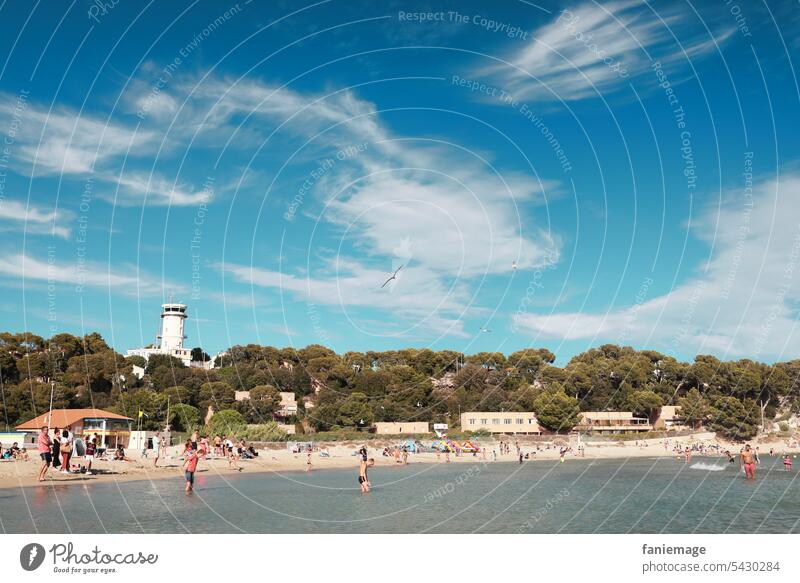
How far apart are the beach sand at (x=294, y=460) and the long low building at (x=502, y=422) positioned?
3.81 metres

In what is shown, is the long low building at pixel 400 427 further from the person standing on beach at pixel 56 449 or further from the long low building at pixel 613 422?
the person standing on beach at pixel 56 449

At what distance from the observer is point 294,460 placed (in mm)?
60125

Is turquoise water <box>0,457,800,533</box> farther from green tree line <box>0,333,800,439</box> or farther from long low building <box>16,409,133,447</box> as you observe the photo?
green tree line <box>0,333,800,439</box>

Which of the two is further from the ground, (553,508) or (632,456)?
(553,508)

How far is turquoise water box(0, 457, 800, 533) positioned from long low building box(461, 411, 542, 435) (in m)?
56.3

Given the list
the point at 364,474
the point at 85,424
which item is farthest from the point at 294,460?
the point at 364,474

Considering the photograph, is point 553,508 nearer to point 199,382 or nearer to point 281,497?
point 281,497

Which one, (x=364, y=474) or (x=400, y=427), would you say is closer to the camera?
(x=364, y=474)

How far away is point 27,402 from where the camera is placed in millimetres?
83062

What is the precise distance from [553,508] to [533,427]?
72.1 meters

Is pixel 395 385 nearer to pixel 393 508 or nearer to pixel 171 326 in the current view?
pixel 393 508

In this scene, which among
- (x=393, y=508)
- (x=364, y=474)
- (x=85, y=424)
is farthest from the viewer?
(x=85, y=424)

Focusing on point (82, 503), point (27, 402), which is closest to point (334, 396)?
point (27, 402)

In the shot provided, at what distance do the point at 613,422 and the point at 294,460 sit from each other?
65.8 m
